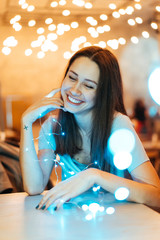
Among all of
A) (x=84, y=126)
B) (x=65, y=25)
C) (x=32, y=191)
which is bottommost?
(x=32, y=191)

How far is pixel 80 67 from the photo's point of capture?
4.16 feet

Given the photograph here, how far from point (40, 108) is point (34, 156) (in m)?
0.20

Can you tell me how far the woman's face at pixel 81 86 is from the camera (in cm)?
124

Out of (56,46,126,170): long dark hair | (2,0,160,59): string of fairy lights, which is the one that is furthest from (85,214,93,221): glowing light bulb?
(2,0,160,59): string of fairy lights

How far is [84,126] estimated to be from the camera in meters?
1.40

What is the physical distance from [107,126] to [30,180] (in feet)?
1.27

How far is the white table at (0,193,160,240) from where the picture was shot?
0.76m

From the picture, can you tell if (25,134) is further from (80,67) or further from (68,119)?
(80,67)

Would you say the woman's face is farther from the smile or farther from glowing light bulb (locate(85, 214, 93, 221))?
glowing light bulb (locate(85, 214, 93, 221))

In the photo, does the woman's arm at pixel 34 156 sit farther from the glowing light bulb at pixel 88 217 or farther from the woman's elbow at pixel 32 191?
the glowing light bulb at pixel 88 217

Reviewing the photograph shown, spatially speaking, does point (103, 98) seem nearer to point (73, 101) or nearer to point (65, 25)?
point (73, 101)

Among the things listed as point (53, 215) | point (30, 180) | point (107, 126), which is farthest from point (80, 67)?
point (53, 215)

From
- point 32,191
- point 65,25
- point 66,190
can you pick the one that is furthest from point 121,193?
point 65,25

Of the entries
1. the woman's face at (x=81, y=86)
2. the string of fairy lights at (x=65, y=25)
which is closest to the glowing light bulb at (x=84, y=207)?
the woman's face at (x=81, y=86)
